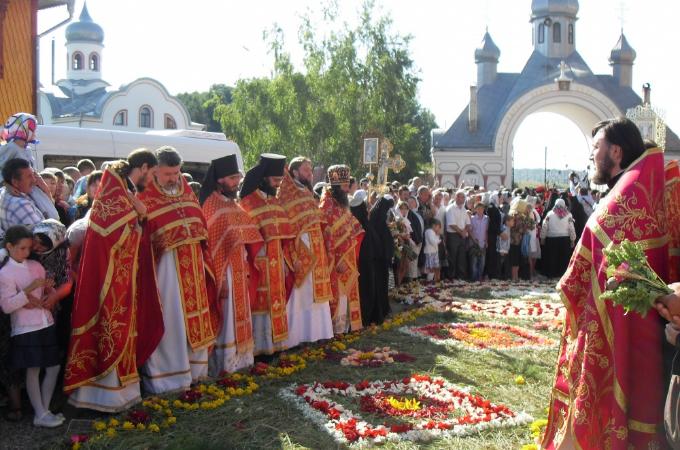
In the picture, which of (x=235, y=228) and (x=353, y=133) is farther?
(x=353, y=133)

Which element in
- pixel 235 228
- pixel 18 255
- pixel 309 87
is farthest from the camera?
pixel 309 87

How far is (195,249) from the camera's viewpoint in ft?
20.6

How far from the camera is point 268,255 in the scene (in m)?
7.42

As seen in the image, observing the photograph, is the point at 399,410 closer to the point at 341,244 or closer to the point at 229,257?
the point at 229,257

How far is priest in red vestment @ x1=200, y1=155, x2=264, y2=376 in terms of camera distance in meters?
6.71

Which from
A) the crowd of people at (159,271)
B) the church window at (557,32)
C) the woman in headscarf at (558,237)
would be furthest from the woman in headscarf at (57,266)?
the church window at (557,32)

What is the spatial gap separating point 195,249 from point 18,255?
1492 mm

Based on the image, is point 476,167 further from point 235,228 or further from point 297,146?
point 235,228

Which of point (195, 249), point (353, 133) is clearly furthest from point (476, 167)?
point (195, 249)

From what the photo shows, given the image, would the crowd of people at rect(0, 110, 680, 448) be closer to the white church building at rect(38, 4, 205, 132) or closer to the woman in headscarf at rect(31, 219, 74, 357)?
the woman in headscarf at rect(31, 219, 74, 357)

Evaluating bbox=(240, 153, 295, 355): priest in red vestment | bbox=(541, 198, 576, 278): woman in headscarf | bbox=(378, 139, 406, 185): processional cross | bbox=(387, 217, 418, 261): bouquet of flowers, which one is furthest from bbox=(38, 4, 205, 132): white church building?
bbox=(240, 153, 295, 355): priest in red vestment

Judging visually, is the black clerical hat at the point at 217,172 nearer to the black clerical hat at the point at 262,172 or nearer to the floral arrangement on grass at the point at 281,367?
the black clerical hat at the point at 262,172

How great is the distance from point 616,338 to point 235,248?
398 cm

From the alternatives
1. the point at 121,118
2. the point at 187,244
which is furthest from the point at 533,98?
the point at 187,244
